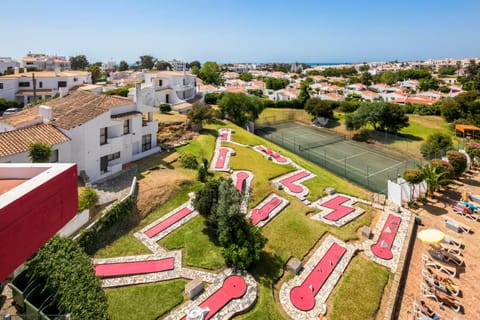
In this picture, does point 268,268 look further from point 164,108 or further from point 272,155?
point 164,108

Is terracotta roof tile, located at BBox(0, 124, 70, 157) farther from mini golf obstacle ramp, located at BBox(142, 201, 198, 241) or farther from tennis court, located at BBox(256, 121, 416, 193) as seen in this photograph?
tennis court, located at BBox(256, 121, 416, 193)

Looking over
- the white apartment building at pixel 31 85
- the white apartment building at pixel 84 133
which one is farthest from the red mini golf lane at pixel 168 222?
the white apartment building at pixel 31 85

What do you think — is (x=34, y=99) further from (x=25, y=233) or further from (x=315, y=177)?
(x=25, y=233)

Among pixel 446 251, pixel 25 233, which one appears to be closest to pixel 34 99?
pixel 25 233

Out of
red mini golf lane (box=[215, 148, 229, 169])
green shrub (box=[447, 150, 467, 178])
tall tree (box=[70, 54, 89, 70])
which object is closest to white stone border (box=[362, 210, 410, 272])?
green shrub (box=[447, 150, 467, 178])

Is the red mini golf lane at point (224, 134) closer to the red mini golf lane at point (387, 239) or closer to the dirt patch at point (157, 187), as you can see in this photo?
the dirt patch at point (157, 187)
